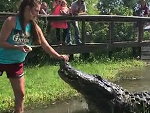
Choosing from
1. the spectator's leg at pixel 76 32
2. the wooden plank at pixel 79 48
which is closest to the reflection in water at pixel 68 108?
the wooden plank at pixel 79 48

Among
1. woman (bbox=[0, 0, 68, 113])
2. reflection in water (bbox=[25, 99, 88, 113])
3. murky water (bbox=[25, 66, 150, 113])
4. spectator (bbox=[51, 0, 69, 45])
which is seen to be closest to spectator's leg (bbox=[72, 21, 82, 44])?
spectator (bbox=[51, 0, 69, 45])

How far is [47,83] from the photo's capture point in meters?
9.05

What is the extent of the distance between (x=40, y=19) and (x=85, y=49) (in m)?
2.05

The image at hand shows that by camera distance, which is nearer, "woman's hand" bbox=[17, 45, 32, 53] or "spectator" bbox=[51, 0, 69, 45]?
"woman's hand" bbox=[17, 45, 32, 53]

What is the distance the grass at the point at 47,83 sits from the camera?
305 inches

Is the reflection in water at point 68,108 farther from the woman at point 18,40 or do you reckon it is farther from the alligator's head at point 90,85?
the woman at point 18,40

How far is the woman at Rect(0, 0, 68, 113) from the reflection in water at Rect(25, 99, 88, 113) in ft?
5.95

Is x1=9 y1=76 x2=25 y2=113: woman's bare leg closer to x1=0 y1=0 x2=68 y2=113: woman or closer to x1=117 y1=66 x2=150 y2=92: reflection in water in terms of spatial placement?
x1=0 y1=0 x2=68 y2=113: woman

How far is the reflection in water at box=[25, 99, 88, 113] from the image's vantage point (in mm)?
7250

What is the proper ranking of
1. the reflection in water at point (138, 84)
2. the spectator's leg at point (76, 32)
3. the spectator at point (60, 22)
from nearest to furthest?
the reflection in water at point (138, 84) < the spectator at point (60, 22) < the spectator's leg at point (76, 32)

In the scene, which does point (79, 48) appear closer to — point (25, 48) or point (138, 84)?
point (138, 84)

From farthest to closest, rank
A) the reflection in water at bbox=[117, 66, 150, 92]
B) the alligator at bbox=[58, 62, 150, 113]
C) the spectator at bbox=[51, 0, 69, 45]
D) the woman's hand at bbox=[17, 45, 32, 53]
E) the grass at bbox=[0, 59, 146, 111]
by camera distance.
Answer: the spectator at bbox=[51, 0, 69, 45] < the reflection in water at bbox=[117, 66, 150, 92] < the grass at bbox=[0, 59, 146, 111] < the alligator at bbox=[58, 62, 150, 113] < the woman's hand at bbox=[17, 45, 32, 53]

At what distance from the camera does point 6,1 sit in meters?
14.0

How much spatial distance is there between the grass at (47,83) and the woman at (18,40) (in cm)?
189
